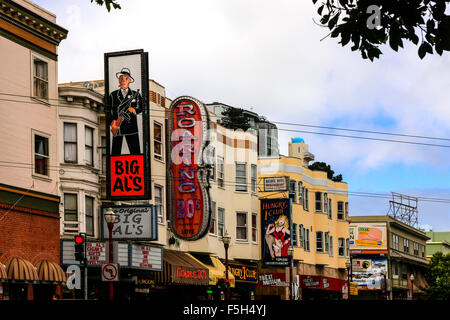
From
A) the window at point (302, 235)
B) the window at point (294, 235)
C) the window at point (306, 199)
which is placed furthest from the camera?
the window at point (306, 199)

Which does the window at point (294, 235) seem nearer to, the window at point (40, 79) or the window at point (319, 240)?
the window at point (319, 240)

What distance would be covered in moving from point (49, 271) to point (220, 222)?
20052 millimetres

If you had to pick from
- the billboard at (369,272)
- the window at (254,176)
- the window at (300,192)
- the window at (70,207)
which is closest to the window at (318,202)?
the window at (300,192)

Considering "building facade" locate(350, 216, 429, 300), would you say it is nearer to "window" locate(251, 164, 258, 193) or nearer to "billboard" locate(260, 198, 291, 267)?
"billboard" locate(260, 198, 291, 267)

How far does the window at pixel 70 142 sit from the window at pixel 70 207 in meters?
1.67

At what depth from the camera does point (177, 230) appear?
44.2m

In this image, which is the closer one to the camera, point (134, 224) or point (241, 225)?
point (134, 224)

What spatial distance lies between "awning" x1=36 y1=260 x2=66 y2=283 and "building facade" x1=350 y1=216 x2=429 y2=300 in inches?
2305

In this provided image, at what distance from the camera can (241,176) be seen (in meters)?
55.4

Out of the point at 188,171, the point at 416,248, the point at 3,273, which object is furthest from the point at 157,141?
the point at 416,248

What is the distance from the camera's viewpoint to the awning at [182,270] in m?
41.4

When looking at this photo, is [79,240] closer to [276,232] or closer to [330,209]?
[276,232]
